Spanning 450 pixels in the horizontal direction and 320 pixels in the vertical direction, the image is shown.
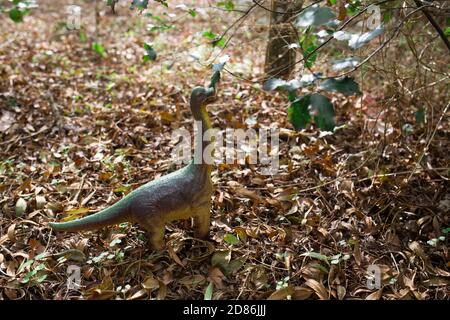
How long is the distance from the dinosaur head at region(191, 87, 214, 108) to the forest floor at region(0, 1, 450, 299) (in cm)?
42

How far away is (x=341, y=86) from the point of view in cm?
138

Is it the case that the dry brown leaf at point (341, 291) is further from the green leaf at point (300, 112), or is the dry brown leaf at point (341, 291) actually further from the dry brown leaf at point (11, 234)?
the dry brown leaf at point (11, 234)

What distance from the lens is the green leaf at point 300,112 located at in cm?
141

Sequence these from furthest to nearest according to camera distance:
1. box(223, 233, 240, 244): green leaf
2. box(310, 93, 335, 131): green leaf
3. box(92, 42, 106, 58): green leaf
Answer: box(92, 42, 106, 58): green leaf → box(223, 233, 240, 244): green leaf → box(310, 93, 335, 131): green leaf

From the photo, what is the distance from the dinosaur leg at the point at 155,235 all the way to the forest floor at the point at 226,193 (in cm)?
6

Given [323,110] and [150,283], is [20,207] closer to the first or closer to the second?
[150,283]

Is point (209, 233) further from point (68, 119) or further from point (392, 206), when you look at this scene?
point (68, 119)

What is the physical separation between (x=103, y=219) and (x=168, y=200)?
0.31 meters

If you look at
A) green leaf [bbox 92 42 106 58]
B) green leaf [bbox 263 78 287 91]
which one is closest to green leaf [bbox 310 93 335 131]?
green leaf [bbox 263 78 287 91]

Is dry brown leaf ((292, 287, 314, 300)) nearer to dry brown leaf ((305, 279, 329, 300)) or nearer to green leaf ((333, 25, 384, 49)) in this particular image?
dry brown leaf ((305, 279, 329, 300))

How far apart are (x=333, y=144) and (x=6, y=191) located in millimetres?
1884

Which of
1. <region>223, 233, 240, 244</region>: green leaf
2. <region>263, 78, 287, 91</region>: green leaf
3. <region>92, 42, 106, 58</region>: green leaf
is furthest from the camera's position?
<region>92, 42, 106, 58</region>: green leaf

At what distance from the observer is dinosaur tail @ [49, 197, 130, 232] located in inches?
77.6

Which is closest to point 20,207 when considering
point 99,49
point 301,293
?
point 301,293
